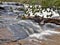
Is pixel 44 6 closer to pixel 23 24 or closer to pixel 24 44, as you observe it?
pixel 23 24

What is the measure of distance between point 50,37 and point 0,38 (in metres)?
1.53

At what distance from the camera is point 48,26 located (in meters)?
7.75

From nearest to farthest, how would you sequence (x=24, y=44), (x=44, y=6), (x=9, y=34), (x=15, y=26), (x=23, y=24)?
(x=24, y=44)
(x=9, y=34)
(x=15, y=26)
(x=23, y=24)
(x=44, y=6)

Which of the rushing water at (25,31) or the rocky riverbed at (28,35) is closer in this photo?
the rocky riverbed at (28,35)

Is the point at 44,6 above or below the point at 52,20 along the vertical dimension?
above

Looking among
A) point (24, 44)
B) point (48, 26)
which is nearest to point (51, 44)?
point (24, 44)

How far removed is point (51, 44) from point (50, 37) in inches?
31.5

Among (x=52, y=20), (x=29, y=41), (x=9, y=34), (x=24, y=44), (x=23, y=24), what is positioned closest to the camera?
(x=24, y=44)

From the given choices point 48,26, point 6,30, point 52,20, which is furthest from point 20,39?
point 52,20

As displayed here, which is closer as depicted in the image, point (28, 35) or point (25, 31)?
point (28, 35)

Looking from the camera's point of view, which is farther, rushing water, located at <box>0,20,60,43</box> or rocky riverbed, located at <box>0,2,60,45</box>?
rushing water, located at <box>0,20,60,43</box>

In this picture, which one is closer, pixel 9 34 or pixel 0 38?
pixel 0 38

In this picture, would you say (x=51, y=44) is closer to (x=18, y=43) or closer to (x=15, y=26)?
(x=18, y=43)

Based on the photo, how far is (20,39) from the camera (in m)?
5.66
